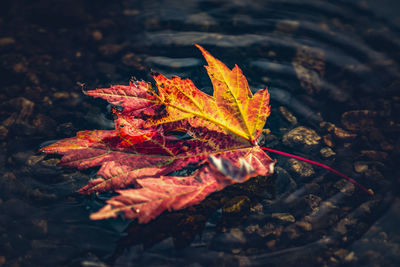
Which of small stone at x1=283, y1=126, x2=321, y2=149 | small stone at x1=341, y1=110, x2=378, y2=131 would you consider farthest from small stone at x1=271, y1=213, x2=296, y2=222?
small stone at x1=341, y1=110, x2=378, y2=131

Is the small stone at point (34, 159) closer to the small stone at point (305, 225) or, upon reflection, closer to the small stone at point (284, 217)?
the small stone at point (284, 217)

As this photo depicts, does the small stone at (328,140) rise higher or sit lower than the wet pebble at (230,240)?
higher

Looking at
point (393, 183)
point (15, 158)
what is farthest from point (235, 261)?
point (15, 158)

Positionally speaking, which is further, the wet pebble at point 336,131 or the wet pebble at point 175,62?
the wet pebble at point 175,62

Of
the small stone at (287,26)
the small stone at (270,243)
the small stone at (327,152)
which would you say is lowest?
the small stone at (270,243)

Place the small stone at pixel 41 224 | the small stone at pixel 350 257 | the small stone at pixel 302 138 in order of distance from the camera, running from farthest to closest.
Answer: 1. the small stone at pixel 302 138
2. the small stone at pixel 41 224
3. the small stone at pixel 350 257

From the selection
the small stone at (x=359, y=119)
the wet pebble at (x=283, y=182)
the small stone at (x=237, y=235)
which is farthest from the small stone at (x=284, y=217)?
the small stone at (x=359, y=119)

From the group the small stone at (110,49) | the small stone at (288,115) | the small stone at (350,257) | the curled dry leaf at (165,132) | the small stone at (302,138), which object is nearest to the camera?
the curled dry leaf at (165,132)

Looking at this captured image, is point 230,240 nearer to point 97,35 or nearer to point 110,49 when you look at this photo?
point 110,49
